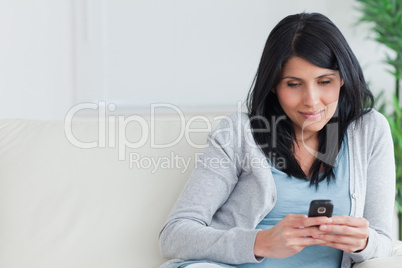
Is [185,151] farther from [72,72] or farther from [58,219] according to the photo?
[72,72]

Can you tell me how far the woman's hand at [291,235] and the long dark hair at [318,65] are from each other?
0.85 feet

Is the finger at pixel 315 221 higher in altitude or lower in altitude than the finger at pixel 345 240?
higher

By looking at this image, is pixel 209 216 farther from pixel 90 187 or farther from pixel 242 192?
pixel 90 187

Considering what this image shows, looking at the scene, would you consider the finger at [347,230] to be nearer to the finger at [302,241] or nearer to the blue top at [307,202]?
the finger at [302,241]

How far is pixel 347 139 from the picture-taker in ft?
5.10

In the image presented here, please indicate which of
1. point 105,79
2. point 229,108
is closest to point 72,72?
point 105,79

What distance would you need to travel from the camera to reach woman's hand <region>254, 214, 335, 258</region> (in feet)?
4.01

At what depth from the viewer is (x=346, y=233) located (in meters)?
1.26

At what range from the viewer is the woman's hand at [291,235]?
1.22 metres

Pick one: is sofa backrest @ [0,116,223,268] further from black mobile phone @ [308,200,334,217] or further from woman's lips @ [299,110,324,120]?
black mobile phone @ [308,200,334,217]

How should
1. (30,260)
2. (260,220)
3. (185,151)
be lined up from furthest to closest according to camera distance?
(185,151)
(30,260)
(260,220)

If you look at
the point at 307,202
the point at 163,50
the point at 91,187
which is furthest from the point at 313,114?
the point at 163,50

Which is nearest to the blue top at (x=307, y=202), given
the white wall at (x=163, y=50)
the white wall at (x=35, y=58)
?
the white wall at (x=163, y=50)

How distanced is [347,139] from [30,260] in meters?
0.93
